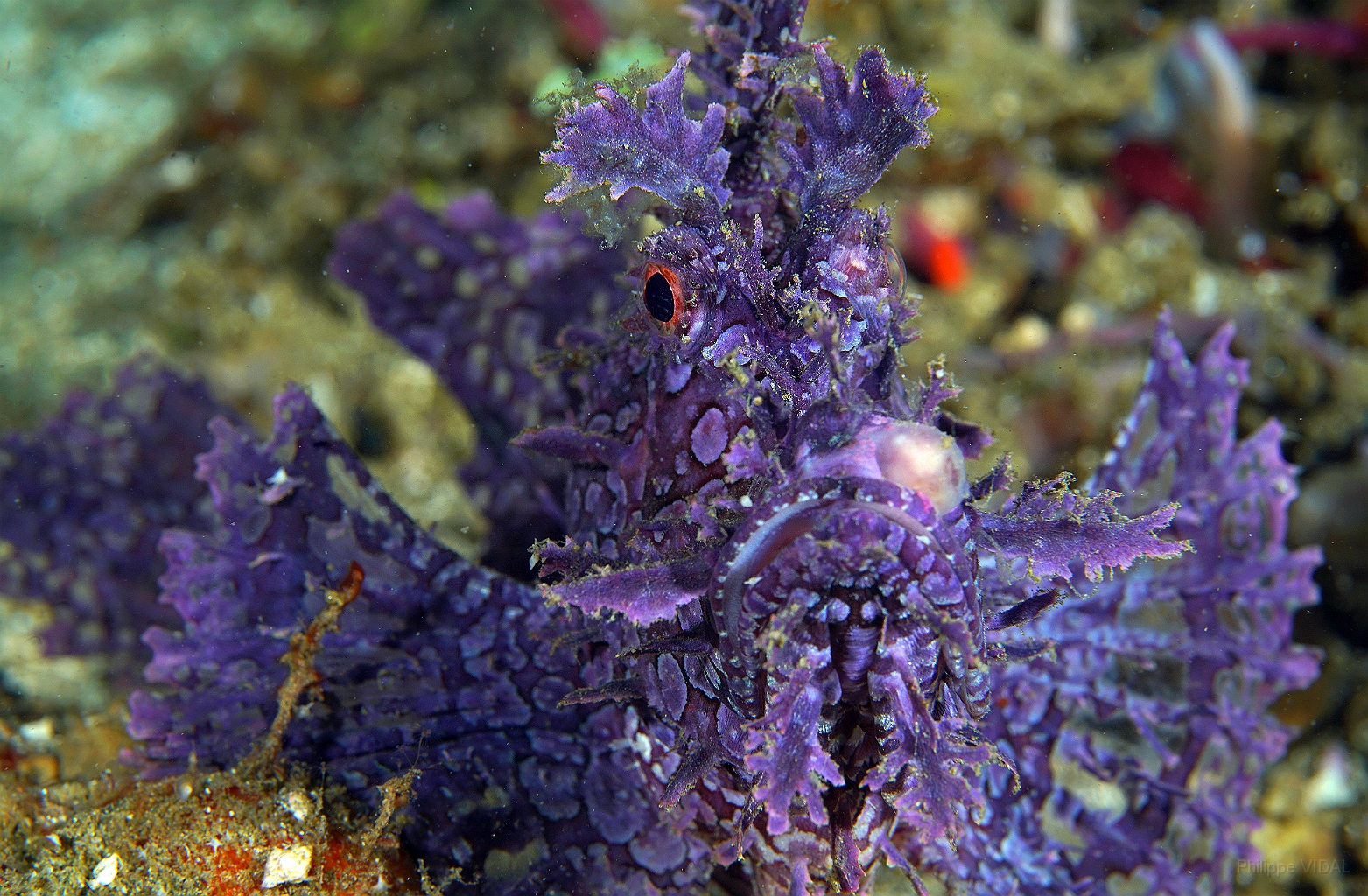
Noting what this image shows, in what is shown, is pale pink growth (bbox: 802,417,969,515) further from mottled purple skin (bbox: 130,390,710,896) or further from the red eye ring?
mottled purple skin (bbox: 130,390,710,896)

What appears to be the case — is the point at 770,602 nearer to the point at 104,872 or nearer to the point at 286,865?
the point at 286,865

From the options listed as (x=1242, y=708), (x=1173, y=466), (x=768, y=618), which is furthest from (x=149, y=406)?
(x=1242, y=708)

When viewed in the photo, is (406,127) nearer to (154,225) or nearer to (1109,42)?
(154,225)

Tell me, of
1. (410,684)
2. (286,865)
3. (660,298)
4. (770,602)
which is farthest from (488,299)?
(770,602)

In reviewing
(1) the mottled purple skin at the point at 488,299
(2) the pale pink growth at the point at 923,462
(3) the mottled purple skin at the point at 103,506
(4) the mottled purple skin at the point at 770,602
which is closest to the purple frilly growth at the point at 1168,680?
(4) the mottled purple skin at the point at 770,602

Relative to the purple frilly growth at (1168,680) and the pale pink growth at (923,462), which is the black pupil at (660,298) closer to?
the pale pink growth at (923,462)

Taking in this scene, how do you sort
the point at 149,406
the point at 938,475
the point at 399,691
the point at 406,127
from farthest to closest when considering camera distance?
the point at 406,127, the point at 149,406, the point at 399,691, the point at 938,475
